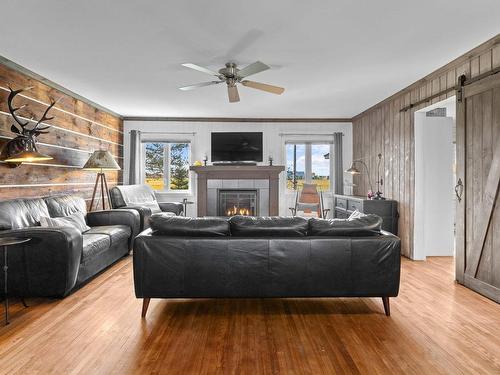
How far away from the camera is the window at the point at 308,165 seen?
7.25 m

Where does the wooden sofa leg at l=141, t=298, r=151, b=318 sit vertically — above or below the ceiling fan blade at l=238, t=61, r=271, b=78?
below

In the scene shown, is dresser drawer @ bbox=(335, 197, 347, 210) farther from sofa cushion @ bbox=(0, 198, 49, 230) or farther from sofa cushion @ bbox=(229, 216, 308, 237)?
sofa cushion @ bbox=(0, 198, 49, 230)

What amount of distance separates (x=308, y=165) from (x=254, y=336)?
539 centimetres

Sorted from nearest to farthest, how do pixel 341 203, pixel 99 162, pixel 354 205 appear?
pixel 99 162, pixel 354 205, pixel 341 203

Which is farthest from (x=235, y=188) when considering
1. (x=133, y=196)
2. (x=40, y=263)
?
(x=40, y=263)

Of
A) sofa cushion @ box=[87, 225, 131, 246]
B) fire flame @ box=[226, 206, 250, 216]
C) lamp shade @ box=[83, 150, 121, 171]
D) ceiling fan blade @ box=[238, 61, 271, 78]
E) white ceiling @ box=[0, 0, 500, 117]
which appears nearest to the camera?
white ceiling @ box=[0, 0, 500, 117]

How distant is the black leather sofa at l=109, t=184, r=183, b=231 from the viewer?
534cm

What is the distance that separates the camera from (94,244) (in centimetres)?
353

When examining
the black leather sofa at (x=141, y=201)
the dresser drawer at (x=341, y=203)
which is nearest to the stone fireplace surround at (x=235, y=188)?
the black leather sofa at (x=141, y=201)

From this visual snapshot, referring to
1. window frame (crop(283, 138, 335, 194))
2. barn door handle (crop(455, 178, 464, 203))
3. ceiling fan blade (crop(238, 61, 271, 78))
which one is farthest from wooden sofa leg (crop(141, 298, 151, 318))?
window frame (crop(283, 138, 335, 194))

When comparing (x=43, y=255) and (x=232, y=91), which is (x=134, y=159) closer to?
(x=232, y=91)

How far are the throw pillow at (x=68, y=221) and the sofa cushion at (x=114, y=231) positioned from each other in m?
0.13

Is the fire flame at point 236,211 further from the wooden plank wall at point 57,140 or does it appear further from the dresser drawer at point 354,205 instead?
the wooden plank wall at point 57,140

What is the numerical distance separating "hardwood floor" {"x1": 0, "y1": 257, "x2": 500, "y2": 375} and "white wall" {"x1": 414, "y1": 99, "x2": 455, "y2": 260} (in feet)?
5.11
